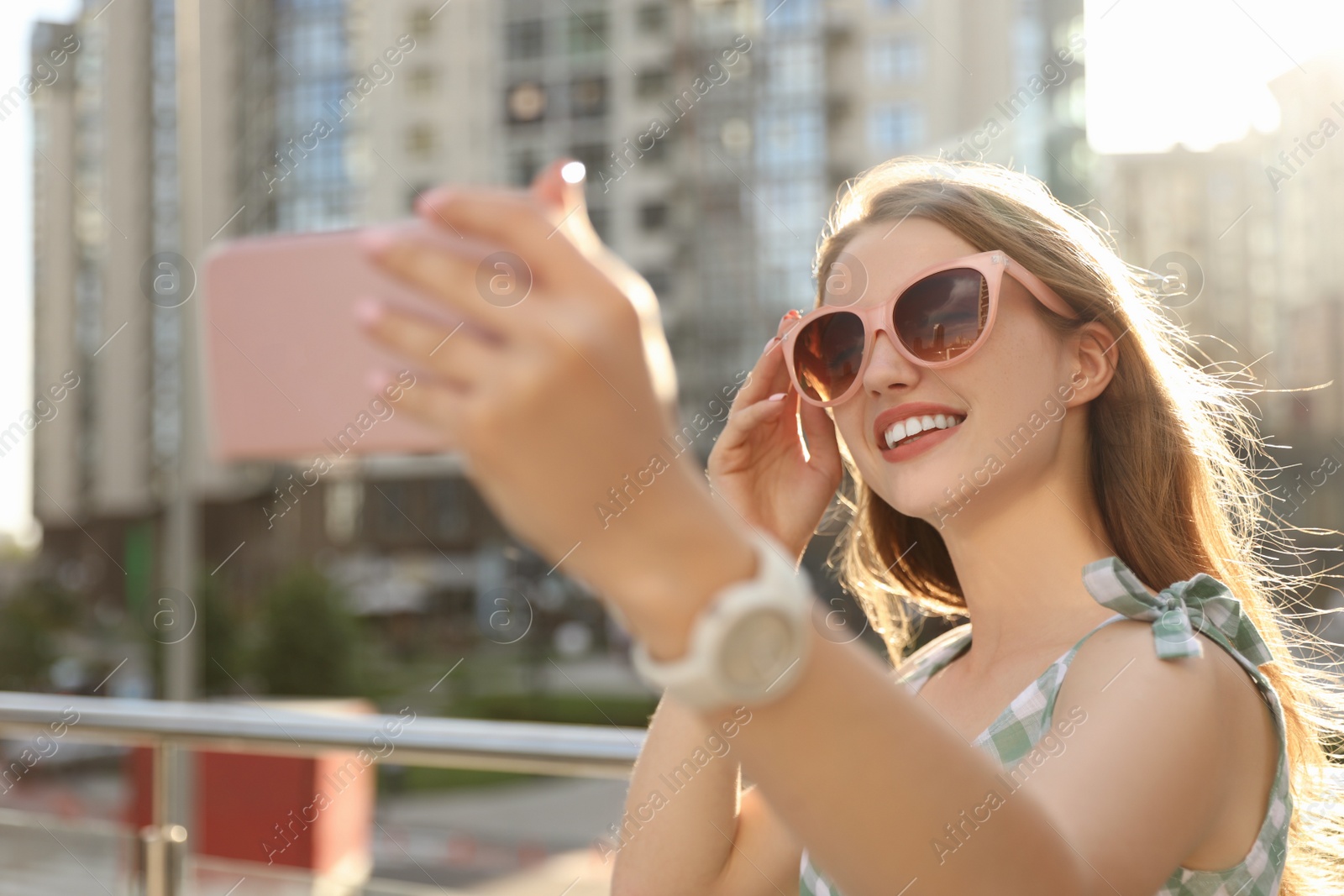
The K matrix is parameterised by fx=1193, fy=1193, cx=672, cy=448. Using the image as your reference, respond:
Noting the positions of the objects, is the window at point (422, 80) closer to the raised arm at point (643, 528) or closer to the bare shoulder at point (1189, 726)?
the bare shoulder at point (1189, 726)

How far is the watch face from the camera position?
578mm

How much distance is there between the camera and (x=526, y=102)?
147 feet

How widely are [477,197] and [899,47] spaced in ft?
151

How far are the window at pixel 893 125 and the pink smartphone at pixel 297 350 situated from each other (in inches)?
1739

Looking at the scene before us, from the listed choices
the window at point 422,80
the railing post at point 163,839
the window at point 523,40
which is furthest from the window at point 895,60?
the railing post at point 163,839

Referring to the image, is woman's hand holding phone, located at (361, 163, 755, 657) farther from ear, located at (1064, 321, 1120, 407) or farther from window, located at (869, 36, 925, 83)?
window, located at (869, 36, 925, 83)

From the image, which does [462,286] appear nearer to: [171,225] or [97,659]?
[171,225]

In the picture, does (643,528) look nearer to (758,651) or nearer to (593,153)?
(758,651)

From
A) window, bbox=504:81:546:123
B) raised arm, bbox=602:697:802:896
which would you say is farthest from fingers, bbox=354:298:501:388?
window, bbox=504:81:546:123

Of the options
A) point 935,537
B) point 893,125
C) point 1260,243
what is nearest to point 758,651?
point 935,537

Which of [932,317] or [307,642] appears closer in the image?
[932,317]

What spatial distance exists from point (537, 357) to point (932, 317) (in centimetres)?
79

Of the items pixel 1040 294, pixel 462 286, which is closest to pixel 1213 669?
pixel 1040 294

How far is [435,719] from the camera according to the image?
6.38 feet
